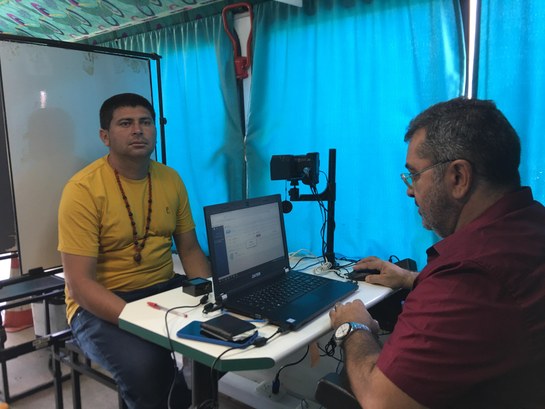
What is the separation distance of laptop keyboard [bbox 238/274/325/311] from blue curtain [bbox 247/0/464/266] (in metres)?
0.64

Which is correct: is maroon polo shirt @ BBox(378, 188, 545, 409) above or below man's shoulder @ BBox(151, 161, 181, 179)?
below

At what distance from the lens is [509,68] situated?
1.67 meters

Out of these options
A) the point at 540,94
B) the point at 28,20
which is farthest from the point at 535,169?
the point at 28,20

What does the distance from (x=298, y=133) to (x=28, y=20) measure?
246cm

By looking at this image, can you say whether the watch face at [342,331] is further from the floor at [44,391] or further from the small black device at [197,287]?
the floor at [44,391]

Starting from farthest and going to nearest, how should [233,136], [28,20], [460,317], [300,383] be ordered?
[28,20], [233,136], [300,383], [460,317]

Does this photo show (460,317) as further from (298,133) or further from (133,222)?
(298,133)

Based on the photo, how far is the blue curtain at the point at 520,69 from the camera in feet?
5.26

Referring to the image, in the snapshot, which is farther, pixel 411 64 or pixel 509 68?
pixel 411 64

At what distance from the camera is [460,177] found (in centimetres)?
95

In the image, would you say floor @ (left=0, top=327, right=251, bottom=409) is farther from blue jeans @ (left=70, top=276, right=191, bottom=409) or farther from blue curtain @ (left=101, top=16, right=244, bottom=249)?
blue curtain @ (left=101, top=16, right=244, bottom=249)

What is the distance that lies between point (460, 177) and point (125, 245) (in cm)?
137

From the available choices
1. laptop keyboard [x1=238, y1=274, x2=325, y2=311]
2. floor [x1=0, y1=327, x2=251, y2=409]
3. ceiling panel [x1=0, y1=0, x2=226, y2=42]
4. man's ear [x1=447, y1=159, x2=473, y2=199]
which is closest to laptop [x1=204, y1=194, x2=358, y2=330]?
laptop keyboard [x1=238, y1=274, x2=325, y2=311]

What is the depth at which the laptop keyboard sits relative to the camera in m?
1.30
